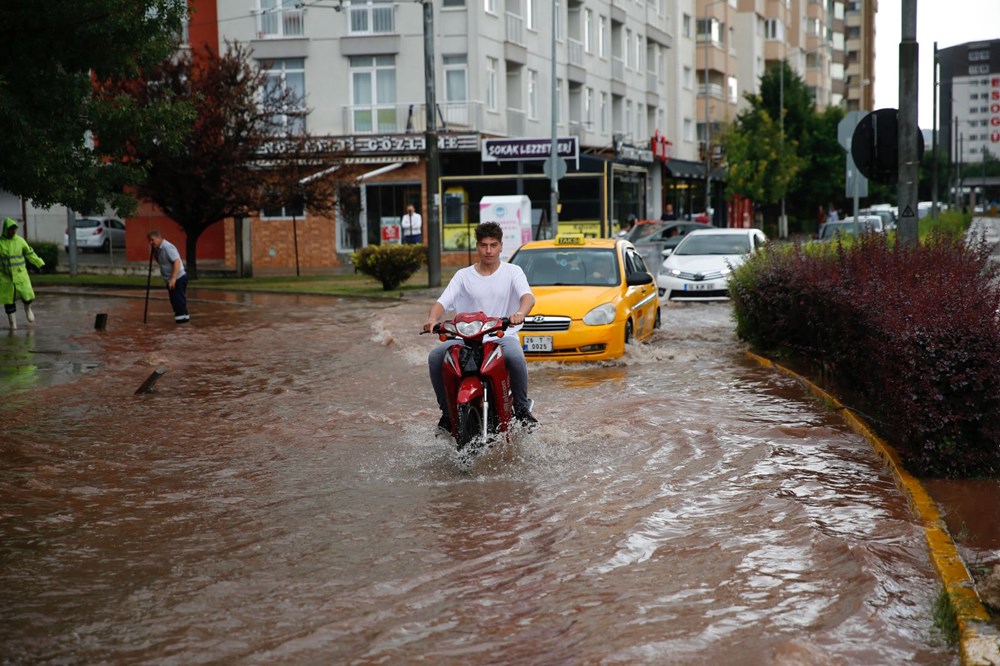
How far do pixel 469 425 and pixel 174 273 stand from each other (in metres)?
14.3

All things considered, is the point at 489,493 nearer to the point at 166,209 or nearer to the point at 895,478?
the point at 895,478

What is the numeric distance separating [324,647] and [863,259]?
7.55 metres

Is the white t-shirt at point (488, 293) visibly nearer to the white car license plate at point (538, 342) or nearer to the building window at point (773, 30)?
the white car license plate at point (538, 342)

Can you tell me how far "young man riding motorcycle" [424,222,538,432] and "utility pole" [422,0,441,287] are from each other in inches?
798

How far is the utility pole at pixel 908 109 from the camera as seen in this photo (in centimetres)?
1291

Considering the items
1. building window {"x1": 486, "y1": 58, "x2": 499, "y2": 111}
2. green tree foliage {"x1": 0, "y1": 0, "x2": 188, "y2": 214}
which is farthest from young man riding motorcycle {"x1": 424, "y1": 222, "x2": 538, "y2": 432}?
building window {"x1": 486, "y1": 58, "x2": 499, "y2": 111}

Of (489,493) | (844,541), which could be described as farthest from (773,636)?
(489,493)

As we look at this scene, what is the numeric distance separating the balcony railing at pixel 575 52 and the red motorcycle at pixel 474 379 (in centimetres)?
4462

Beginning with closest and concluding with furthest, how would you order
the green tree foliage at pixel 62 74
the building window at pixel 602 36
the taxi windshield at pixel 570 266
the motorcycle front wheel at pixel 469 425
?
the motorcycle front wheel at pixel 469 425
the green tree foliage at pixel 62 74
the taxi windshield at pixel 570 266
the building window at pixel 602 36

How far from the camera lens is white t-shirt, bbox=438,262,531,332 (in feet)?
30.2

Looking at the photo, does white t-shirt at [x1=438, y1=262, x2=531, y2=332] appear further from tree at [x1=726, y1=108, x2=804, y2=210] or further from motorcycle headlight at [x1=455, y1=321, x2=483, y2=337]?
tree at [x1=726, y1=108, x2=804, y2=210]

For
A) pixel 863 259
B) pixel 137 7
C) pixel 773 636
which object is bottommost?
pixel 773 636

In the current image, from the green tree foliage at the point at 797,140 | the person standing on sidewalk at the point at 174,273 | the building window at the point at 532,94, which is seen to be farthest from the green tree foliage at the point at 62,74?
the green tree foliage at the point at 797,140

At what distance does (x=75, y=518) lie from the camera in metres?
7.84
